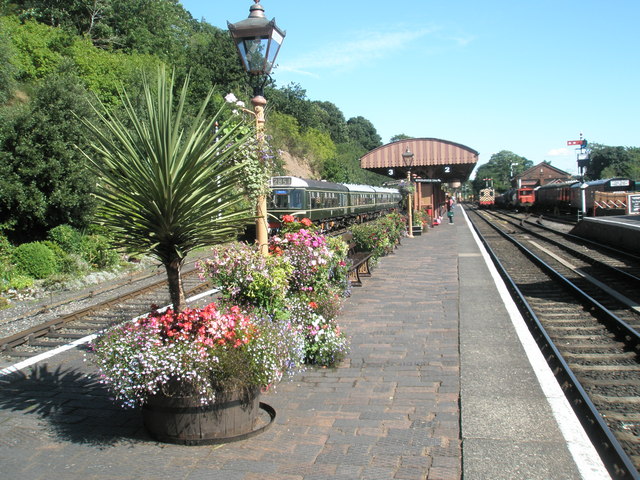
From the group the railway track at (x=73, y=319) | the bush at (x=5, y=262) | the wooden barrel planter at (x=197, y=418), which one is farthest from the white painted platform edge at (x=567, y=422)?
the bush at (x=5, y=262)

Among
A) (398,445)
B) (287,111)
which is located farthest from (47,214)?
(287,111)

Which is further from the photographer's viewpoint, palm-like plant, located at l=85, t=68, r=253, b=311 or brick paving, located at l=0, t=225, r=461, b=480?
palm-like plant, located at l=85, t=68, r=253, b=311

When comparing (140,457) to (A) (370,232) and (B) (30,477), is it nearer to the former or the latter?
(B) (30,477)

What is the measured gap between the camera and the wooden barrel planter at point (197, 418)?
13.1 ft

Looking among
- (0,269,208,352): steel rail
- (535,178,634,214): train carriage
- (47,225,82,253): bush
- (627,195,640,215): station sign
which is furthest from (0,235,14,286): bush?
(535,178,634,214): train carriage

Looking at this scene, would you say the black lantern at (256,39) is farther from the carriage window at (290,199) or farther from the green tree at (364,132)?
the green tree at (364,132)

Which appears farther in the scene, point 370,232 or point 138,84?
point 138,84

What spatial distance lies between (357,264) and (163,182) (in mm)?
7621

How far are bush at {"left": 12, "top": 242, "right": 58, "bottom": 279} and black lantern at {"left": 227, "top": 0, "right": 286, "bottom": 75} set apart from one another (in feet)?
34.0

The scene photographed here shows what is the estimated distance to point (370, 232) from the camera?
1380cm

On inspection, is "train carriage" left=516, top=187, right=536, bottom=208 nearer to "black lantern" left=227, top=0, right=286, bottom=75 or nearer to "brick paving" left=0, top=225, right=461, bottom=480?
"brick paving" left=0, top=225, right=461, bottom=480

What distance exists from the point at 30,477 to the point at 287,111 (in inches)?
2408

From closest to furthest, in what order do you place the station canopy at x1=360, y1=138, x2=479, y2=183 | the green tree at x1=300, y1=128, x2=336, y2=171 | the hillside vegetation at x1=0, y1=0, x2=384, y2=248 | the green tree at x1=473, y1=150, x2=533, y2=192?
the hillside vegetation at x1=0, y1=0, x2=384, y2=248 → the station canopy at x1=360, y1=138, x2=479, y2=183 → the green tree at x1=300, y1=128, x2=336, y2=171 → the green tree at x1=473, y1=150, x2=533, y2=192

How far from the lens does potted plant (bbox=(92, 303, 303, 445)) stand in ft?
12.6
